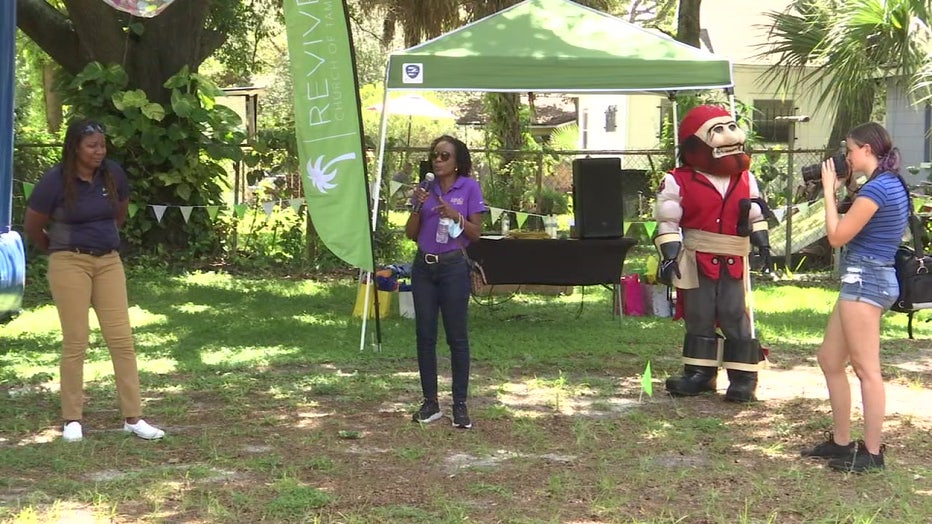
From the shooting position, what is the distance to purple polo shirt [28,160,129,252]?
17.1ft

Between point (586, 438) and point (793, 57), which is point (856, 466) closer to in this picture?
point (586, 438)

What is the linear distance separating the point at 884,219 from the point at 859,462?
3.86 feet

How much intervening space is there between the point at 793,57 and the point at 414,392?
815cm

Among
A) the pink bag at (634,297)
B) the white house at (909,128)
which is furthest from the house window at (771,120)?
the pink bag at (634,297)

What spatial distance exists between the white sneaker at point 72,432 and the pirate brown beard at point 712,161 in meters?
3.95

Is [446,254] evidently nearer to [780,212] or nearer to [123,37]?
[780,212]

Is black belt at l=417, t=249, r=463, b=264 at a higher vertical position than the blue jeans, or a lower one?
higher

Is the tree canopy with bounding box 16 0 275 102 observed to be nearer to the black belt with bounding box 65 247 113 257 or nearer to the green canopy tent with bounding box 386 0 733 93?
the green canopy tent with bounding box 386 0 733 93

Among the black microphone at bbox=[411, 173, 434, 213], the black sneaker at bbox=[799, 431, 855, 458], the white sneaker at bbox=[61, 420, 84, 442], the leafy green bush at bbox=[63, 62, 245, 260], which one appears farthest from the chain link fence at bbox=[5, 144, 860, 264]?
the black sneaker at bbox=[799, 431, 855, 458]

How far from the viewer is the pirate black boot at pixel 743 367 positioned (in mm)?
6473

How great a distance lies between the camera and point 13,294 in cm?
548

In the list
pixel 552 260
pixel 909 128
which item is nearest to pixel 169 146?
pixel 552 260

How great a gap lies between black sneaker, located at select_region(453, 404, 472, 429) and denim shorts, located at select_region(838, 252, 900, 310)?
2122 mm

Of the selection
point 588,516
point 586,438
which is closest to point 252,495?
point 588,516
